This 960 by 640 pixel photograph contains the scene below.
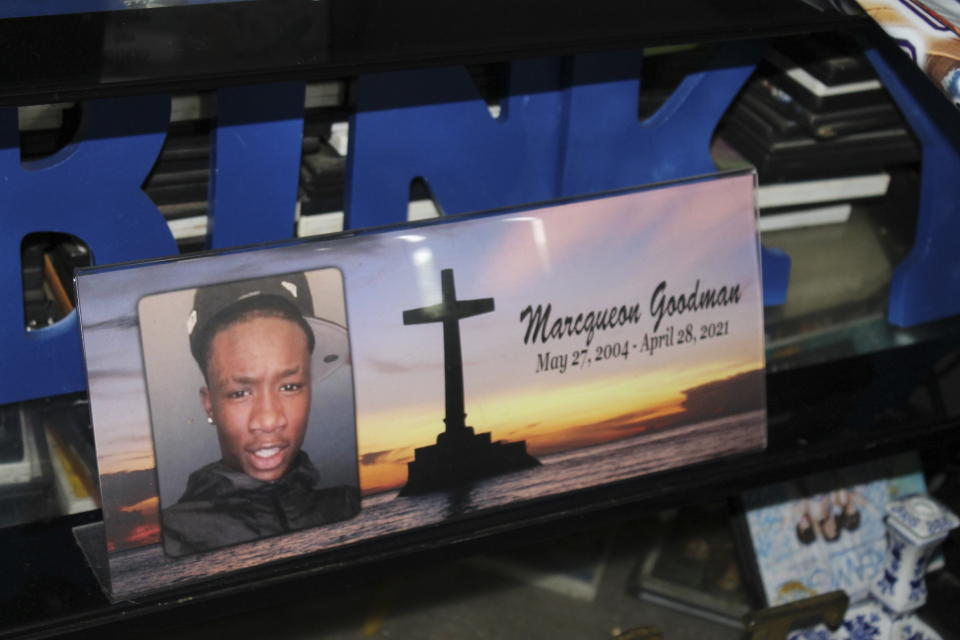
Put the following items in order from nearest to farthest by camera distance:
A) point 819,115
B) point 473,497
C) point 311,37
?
point 311,37 < point 473,497 < point 819,115

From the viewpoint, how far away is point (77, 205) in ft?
4.50

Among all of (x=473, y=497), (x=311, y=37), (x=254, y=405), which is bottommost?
(x=473, y=497)

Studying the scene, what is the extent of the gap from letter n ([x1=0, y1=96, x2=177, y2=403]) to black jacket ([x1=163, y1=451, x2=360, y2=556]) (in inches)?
13.8

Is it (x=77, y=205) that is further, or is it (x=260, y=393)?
(x=77, y=205)

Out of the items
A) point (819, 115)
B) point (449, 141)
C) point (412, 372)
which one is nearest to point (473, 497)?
point (412, 372)

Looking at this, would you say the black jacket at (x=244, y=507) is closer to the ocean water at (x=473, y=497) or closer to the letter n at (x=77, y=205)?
the ocean water at (x=473, y=497)

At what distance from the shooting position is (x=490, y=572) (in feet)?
6.08

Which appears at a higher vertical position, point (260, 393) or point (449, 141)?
point (449, 141)

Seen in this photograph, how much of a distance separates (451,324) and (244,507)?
28 centimetres

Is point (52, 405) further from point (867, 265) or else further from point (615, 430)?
point (867, 265)

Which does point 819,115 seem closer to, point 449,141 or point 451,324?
point 449,141

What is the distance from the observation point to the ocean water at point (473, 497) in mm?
1205

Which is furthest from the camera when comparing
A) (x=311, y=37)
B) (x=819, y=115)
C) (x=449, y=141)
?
(x=819, y=115)

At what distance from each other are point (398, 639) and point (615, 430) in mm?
567
